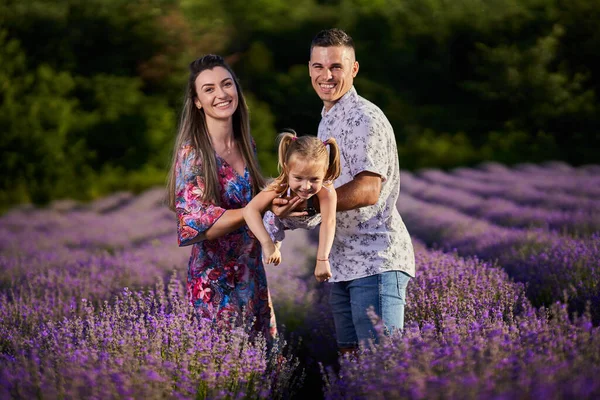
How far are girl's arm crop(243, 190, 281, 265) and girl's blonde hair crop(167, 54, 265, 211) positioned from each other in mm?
305

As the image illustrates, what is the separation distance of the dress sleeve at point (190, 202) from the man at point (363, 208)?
478mm

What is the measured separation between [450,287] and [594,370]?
1.47 metres

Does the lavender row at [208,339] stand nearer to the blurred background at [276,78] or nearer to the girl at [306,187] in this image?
the girl at [306,187]

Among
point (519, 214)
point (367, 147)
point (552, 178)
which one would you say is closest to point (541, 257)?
point (367, 147)

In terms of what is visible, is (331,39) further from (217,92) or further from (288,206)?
(288,206)

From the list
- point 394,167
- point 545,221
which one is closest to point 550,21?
point 545,221

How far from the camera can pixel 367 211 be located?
255 cm

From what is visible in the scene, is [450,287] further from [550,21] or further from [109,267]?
[550,21]

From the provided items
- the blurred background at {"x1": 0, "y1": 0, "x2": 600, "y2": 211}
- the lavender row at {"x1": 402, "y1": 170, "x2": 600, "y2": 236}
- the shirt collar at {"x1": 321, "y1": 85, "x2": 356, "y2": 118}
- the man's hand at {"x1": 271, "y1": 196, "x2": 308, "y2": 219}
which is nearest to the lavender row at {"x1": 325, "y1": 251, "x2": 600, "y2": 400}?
the man's hand at {"x1": 271, "y1": 196, "x2": 308, "y2": 219}

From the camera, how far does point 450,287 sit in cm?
328

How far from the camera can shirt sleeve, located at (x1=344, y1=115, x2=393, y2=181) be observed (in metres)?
2.46

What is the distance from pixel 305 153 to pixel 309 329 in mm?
1928

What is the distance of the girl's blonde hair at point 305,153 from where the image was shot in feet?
7.55

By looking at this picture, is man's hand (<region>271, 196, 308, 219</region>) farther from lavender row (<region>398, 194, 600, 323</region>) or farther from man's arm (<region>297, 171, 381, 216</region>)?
lavender row (<region>398, 194, 600, 323</region>)
